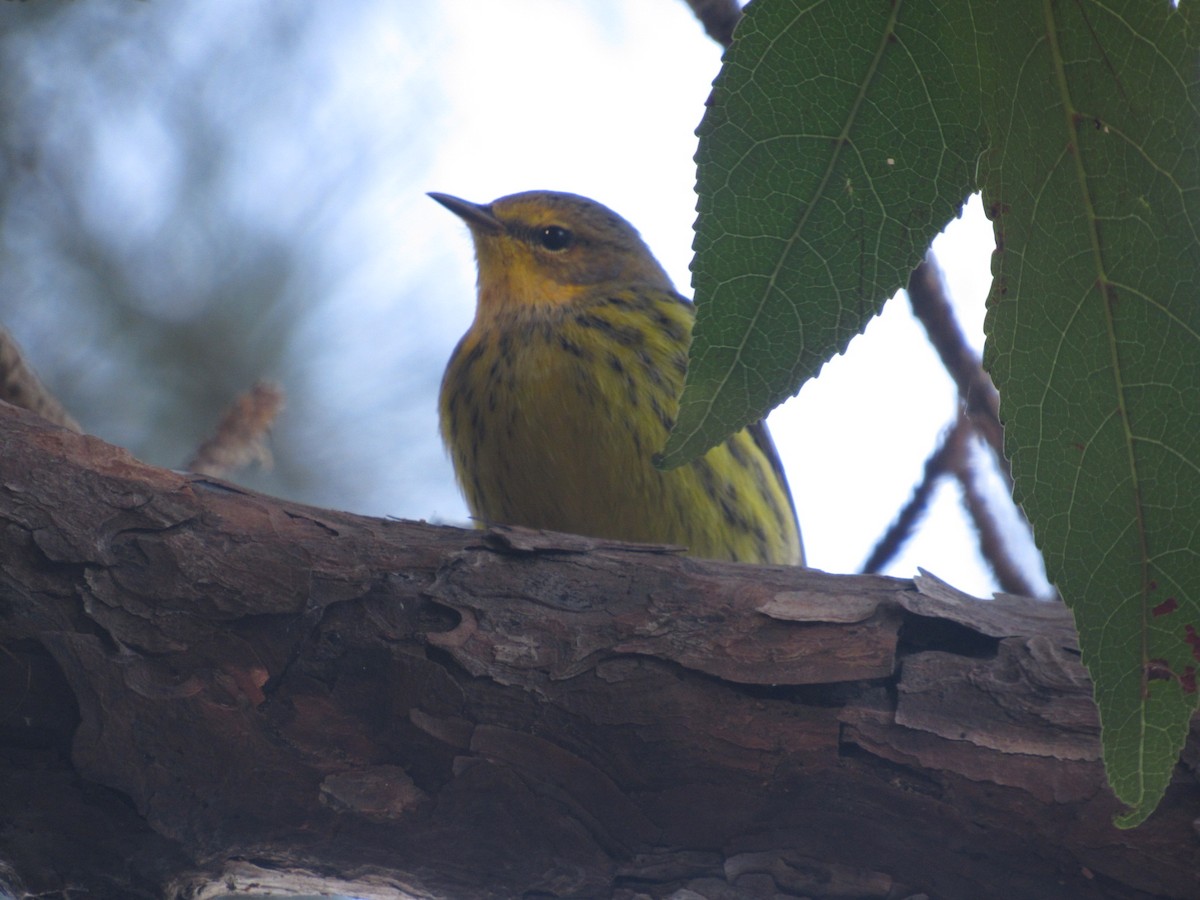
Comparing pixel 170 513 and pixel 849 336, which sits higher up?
pixel 170 513

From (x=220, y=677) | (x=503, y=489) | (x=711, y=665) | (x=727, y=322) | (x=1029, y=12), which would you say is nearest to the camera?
(x=1029, y=12)

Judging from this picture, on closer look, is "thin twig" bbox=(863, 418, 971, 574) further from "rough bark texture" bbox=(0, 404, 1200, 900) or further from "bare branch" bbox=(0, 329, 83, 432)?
"bare branch" bbox=(0, 329, 83, 432)

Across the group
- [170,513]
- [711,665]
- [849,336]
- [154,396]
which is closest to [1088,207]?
[849,336]

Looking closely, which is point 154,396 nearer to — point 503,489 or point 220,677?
point 503,489

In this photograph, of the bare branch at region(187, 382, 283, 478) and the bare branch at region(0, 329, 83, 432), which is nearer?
the bare branch at region(0, 329, 83, 432)

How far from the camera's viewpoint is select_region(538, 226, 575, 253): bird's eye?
4.46 metres

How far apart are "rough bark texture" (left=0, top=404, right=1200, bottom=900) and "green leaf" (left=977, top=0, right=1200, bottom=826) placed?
33.6 inches

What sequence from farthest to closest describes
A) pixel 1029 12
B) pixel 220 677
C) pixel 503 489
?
1. pixel 503 489
2. pixel 220 677
3. pixel 1029 12

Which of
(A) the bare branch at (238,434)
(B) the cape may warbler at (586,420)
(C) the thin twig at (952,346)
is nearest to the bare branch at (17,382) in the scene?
(A) the bare branch at (238,434)

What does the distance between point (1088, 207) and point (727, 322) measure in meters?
0.39

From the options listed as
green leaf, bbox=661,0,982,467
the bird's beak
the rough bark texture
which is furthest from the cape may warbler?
green leaf, bbox=661,0,982,467

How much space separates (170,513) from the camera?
7.06ft

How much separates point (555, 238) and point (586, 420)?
116cm

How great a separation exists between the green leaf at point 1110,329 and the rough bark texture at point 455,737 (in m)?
0.85
